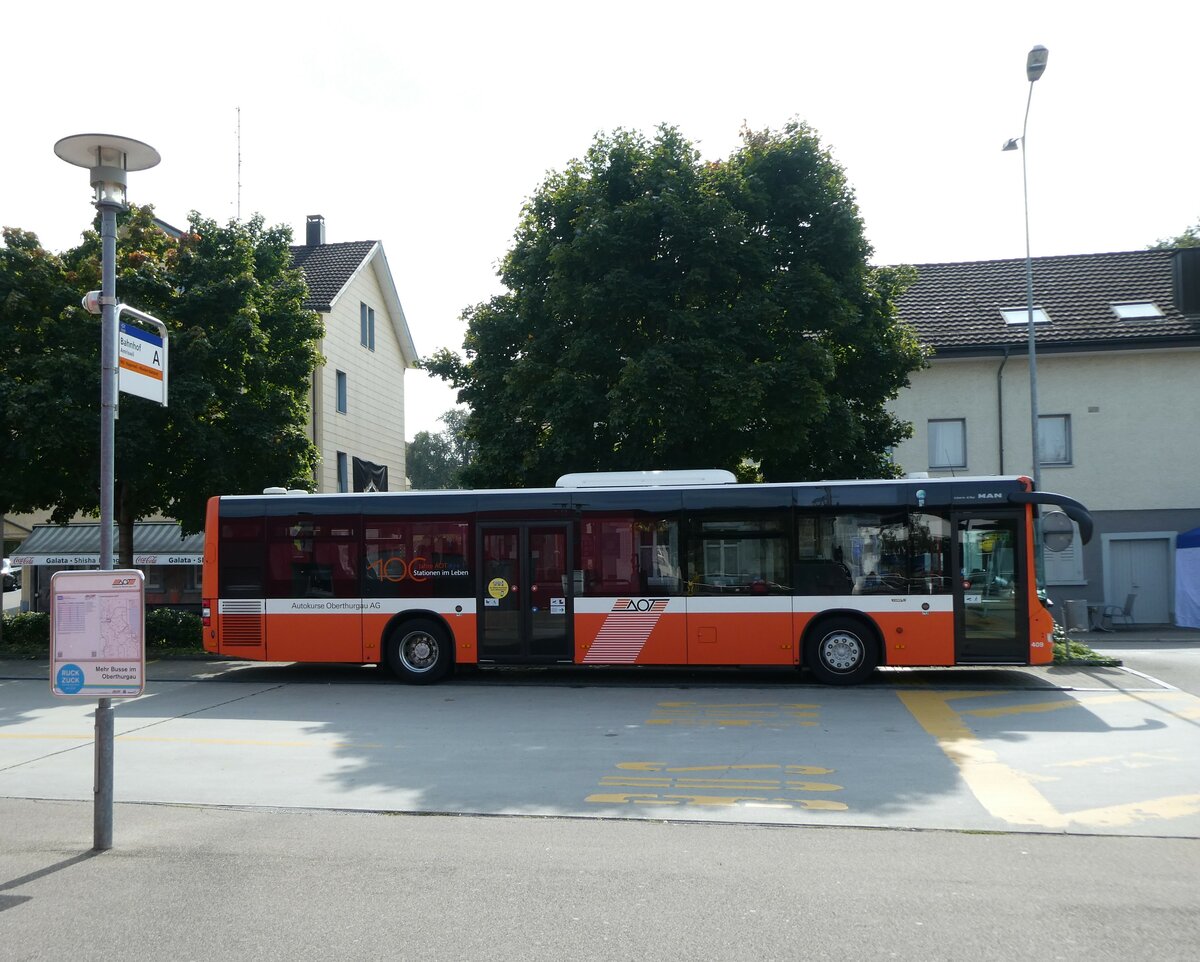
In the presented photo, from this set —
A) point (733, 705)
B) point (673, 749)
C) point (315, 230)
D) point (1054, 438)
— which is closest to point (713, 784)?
point (673, 749)

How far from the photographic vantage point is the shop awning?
28.4 meters

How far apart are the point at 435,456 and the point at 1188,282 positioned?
7132 centimetres

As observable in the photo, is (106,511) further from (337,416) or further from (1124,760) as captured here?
(337,416)

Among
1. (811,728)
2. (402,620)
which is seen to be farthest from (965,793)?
(402,620)

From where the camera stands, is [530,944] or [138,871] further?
[138,871]

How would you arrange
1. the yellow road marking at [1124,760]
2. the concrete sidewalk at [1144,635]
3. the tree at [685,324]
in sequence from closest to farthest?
the yellow road marking at [1124,760], the tree at [685,324], the concrete sidewalk at [1144,635]

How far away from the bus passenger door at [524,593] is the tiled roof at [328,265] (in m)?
16.4

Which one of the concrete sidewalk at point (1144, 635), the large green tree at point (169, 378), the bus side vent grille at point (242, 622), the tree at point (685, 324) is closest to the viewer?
the bus side vent grille at point (242, 622)

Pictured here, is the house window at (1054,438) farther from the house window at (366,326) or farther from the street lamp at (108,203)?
the street lamp at (108,203)

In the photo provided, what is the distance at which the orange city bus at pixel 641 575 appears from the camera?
14094 millimetres

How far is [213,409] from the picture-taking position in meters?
20.0

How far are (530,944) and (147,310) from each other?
701 inches

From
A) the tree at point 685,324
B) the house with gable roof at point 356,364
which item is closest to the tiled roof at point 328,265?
the house with gable roof at point 356,364

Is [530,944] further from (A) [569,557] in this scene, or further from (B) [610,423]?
(B) [610,423]
